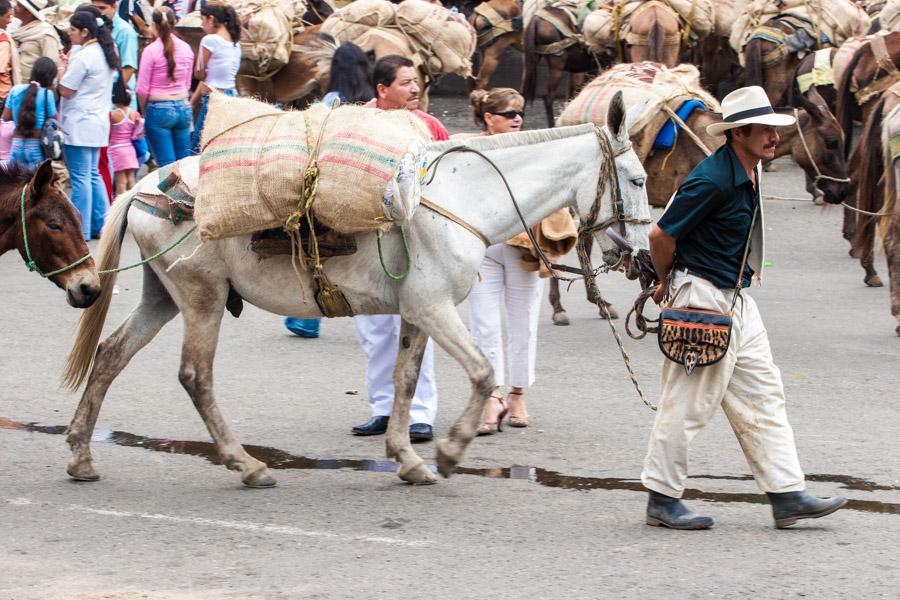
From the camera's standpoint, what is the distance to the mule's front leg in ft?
19.9

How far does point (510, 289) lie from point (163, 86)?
6.92 meters

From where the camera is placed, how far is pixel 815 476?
6309 mm

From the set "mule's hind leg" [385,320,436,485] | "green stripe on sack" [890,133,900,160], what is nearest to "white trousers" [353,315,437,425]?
"mule's hind leg" [385,320,436,485]

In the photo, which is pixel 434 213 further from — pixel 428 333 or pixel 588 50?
pixel 588 50

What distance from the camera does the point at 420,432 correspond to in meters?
7.00

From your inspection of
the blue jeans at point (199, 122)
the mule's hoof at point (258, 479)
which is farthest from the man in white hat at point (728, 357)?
the blue jeans at point (199, 122)

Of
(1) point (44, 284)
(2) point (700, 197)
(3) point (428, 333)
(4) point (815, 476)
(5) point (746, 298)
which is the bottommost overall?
(1) point (44, 284)

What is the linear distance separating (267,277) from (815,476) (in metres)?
2.75

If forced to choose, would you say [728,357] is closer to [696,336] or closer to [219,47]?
[696,336]

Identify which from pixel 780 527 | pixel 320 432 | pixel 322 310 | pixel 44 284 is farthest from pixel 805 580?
pixel 44 284

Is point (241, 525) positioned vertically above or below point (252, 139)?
below

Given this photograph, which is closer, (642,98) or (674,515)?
(674,515)

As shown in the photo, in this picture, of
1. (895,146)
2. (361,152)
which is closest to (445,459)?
(361,152)

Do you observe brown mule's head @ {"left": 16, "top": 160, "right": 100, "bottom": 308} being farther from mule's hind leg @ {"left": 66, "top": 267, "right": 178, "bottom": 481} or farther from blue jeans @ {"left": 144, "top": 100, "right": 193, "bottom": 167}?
blue jeans @ {"left": 144, "top": 100, "right": 193, "bottom": 167}
